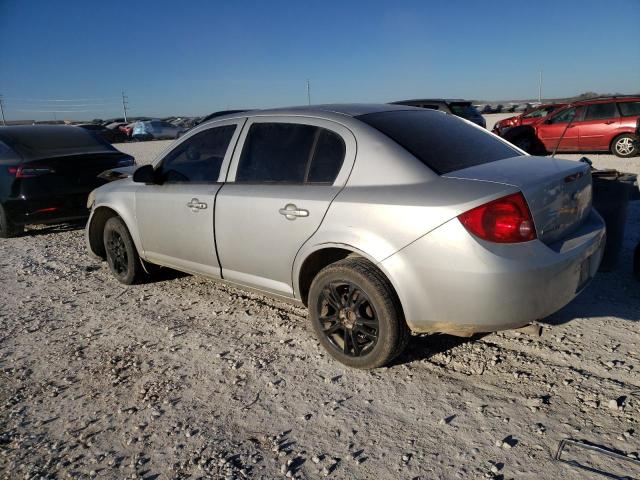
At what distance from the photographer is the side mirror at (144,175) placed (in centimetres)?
430

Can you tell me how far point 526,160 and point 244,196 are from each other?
75.3 inches

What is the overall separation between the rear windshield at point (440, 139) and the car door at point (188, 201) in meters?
1.25

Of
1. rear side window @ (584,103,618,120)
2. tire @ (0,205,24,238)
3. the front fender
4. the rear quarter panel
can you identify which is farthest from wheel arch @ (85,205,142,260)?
rear side window @ (584,103,618,120)

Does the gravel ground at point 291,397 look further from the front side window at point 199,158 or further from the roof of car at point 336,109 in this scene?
the roof of car at point 336,109

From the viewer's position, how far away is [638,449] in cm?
230

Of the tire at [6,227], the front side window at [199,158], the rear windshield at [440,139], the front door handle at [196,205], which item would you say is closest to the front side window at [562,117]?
the rear windshield at [440,139]

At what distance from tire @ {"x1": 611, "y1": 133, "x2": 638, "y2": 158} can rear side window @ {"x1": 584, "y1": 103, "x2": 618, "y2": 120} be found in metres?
0.61

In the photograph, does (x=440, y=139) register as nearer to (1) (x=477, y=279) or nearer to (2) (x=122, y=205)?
(1) (x=477, y=279)

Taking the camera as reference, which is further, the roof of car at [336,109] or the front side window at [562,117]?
the front side window at [562,117]

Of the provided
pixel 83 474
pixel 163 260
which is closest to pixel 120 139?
pixel 163 260

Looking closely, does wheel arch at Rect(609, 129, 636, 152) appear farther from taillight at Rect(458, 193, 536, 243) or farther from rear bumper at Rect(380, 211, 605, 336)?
taillight at Rect(458, 193, 536, 243)

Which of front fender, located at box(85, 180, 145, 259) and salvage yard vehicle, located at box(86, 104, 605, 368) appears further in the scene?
front fender, located at box(85, 180, 145, 259)

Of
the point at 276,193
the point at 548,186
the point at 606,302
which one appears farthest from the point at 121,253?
the point at 606,302

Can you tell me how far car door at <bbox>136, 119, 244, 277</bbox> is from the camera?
390 cm
